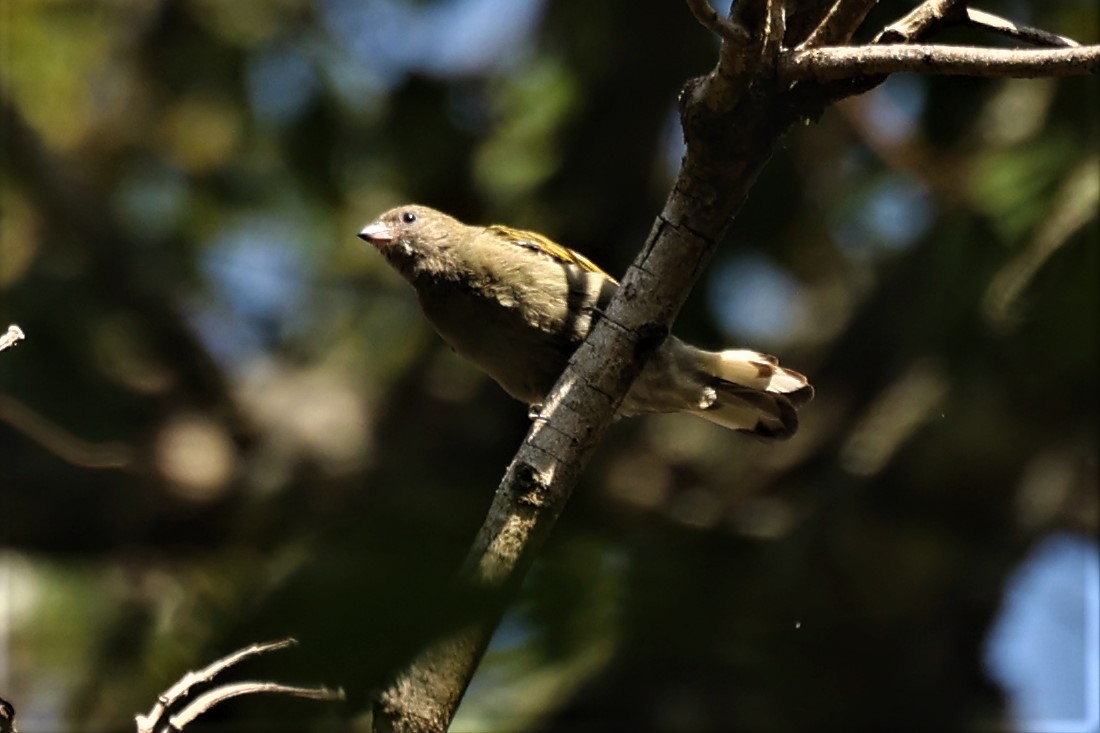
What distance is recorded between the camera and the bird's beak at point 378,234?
5129 mm

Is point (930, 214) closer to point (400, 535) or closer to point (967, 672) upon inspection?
point (967, 672)

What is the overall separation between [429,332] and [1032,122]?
328 centimetres

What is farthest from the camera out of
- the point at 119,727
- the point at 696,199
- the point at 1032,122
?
the point at 1032,122

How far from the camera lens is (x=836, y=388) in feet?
23.8

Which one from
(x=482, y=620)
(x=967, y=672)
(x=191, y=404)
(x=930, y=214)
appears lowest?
(x=482, y=620)

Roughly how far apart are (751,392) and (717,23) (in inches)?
106

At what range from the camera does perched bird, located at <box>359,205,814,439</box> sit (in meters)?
4.49

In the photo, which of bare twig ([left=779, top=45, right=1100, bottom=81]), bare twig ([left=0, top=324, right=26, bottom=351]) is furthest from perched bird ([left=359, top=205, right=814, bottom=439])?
bare twig ([left=0, top=324, right=26, bottom=351])

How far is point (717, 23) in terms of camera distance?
90.5 inches

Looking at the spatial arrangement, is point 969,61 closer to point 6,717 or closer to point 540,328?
point 6,717

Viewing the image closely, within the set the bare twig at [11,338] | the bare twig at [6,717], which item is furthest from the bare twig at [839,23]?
the bare twig at [6,717]

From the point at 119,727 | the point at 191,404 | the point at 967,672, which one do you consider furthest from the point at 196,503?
the point at 967,672

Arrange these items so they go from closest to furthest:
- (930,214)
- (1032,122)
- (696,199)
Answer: (696,199)
(1032,122)
(930,214)

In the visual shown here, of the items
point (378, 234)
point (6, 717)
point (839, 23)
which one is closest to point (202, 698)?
point (6, 717)
